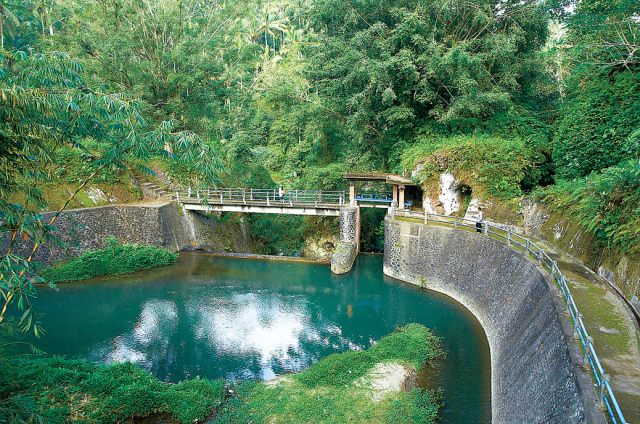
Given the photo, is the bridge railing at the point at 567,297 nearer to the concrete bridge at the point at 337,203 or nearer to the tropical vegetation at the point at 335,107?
the tropical vegetation at the point at 335,107

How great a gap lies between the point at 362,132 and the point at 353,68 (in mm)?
3816

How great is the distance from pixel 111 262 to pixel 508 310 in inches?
687

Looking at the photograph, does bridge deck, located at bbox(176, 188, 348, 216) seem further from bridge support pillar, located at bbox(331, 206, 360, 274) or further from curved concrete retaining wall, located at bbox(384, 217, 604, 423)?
curved concrete retaining wall, located at bbox(384, 217, 604, 423)

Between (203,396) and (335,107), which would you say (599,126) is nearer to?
(335,107)

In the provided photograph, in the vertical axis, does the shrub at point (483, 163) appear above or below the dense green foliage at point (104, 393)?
above

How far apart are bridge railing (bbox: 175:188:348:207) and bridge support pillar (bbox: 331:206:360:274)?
1.10 metres

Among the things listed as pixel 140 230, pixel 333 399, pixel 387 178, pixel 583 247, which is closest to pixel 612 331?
pixel 583 247

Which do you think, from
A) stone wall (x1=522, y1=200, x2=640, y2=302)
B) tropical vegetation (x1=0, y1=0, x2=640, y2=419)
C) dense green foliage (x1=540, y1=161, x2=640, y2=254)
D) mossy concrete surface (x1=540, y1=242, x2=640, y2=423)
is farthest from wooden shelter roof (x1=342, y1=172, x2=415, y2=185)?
mossy concrete surface (x1=540, y1=242, x2=640, y2=423)

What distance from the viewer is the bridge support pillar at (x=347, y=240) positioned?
2073 centimetres

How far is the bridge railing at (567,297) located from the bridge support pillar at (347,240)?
2.54 m

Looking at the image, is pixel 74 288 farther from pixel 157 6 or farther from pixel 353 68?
pixel 157 6

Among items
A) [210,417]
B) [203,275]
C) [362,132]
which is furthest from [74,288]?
[362,132]

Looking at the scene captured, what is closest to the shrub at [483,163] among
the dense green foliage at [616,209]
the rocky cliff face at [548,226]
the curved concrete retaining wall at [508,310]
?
the rocky cliff face at [548,226]

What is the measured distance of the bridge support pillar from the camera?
20.7 meters
